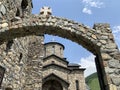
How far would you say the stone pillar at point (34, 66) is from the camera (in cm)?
1084

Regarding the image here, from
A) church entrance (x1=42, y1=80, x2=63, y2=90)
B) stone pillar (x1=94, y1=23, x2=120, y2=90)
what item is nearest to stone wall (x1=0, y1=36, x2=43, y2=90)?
stone pillar (x1=94, y1=23, x2=120, y2=90)

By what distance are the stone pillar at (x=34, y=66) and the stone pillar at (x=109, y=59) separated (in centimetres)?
676

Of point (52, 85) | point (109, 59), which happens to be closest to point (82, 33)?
point (109, 59)

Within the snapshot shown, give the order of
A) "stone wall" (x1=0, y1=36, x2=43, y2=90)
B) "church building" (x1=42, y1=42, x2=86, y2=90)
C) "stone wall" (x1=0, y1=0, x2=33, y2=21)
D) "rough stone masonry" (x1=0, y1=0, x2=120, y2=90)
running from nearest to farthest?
"rough stone masonry" (x1=0, y1=0, x2=120, y2=90), "stone wall" (x1=0, y1=0, x2=33, y2=21), "stone wall" (x1=0, y1=36, x2=43, y2=90), "church building" (x1=42, y1=42, x2=86, y2=90)

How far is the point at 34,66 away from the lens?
38.0 feet

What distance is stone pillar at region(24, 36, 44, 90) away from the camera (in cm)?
1084

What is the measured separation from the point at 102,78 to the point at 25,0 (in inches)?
322

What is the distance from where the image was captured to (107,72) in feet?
14.4

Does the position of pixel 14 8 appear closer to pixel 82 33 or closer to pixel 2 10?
pixel 2 10

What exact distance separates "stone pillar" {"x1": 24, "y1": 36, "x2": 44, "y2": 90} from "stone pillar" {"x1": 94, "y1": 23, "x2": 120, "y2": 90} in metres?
6.76

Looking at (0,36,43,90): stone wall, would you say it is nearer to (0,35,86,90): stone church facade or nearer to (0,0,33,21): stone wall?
(0,35,86,90): stone church facade

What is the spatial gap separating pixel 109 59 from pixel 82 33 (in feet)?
3.24

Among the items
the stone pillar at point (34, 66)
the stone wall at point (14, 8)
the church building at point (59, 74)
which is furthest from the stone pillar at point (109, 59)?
the church building at point (59, 74)

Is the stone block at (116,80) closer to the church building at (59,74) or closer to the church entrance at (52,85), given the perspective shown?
the church building at (59,74)
